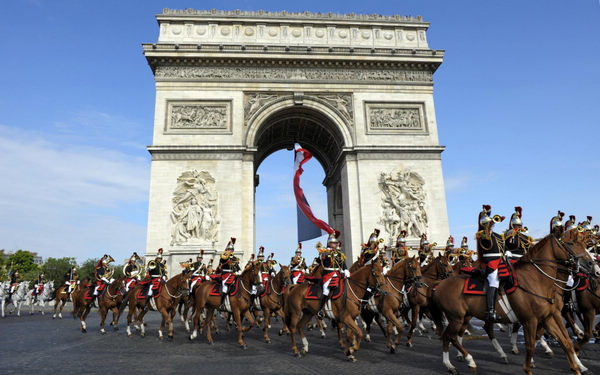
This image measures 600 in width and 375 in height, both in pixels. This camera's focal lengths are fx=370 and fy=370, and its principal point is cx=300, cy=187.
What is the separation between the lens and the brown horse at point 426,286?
8.75m

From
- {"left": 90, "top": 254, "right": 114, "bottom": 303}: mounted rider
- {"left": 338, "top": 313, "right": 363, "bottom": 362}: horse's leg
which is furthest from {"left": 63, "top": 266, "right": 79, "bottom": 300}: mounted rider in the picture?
{"left": 338, "top": 313, "right": 363, "bottom": 362}: horse's leg

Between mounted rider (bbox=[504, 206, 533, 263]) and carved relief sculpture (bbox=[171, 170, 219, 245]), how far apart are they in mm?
15139

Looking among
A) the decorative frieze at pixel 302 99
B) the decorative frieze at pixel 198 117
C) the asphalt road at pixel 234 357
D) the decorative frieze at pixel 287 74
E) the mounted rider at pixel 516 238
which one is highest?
the decorative frieze at pixel 287 74

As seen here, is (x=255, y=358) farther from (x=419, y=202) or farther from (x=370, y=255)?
(x=419, y=202)

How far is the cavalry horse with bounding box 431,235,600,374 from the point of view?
5.61 meters

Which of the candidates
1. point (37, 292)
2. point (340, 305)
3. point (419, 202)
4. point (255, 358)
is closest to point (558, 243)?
point (340, 305)

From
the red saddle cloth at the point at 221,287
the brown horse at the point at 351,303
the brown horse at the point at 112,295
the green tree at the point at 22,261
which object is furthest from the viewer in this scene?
the green tree at the point at 22,261

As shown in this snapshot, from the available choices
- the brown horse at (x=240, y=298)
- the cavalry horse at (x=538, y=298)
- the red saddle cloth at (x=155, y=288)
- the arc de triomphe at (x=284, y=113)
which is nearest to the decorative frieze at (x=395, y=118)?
the arc de triomphe at (x=284, y=113)

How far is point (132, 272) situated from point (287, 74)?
47.9ft

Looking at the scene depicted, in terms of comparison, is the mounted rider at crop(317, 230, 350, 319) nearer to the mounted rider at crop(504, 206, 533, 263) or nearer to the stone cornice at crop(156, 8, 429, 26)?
the mounted rider at crop(504, 206, 533, 263)

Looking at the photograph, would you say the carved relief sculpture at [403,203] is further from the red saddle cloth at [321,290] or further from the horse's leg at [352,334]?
the horse's leg at [352,334]

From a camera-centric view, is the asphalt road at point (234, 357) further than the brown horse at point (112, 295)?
No

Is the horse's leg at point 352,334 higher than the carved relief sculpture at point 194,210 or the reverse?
the reverse

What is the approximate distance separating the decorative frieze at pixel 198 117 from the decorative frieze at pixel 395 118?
27.7 ft
